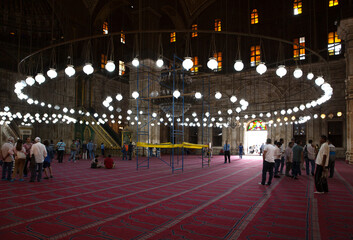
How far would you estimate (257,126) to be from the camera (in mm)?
22094

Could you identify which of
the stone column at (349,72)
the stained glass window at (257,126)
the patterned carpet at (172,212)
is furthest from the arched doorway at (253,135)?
the patterned carpet at (172,212)

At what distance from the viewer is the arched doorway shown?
21.9 m

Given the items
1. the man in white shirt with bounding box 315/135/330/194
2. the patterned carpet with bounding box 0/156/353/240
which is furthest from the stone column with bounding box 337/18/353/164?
the man in white shirt with bounding box 315/135/330/194

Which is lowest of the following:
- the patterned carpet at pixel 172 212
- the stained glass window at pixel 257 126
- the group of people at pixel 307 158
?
the patterned carpet at pixel 172 212

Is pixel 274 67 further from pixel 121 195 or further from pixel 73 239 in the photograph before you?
pixel 73 239

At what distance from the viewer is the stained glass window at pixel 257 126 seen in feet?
71.6

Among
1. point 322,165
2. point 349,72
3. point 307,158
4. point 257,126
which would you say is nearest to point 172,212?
point 322,165

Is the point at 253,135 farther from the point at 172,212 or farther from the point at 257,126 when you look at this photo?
the point at 172,212

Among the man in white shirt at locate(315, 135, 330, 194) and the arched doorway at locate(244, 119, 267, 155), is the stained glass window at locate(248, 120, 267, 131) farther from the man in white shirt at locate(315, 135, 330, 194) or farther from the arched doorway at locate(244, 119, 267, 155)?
the man in white shirt at locate(315, 135, 330, 194)

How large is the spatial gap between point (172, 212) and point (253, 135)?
1909 cm

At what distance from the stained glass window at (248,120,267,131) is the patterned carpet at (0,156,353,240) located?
15.4 m

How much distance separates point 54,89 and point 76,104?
2.24 meters

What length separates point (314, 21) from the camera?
1908 cm

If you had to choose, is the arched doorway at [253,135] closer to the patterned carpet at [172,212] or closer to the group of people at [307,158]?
the group of people at [307,158]
